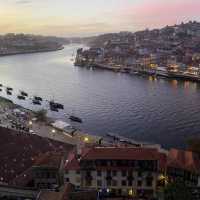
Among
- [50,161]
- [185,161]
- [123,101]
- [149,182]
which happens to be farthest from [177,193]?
[123,101]

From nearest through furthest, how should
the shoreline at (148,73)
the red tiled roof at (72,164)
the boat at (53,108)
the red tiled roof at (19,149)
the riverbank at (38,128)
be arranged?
1. the red tiled roof at (72,164)
2. the red tiled roof at (19,149)
3. the riverbank at (38,128)
4. the boat at (53,108)
5. the shoreline at (148,73)

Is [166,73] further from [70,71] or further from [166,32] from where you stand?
[166,32]

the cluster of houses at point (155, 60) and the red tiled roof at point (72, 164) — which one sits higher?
the red tiled roof at point (72, 164)

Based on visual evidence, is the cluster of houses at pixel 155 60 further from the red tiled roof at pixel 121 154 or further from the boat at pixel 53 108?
the red tiled roof at pixel 121 154

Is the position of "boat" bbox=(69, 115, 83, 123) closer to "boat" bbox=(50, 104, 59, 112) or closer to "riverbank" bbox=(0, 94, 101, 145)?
"riverbank" bbox=(0, 94, 101, 145)

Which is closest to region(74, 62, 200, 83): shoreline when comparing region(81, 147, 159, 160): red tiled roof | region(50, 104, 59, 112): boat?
region(50, 104, 59, 112): boat

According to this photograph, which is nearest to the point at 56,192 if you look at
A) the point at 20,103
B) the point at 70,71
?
the point at 20,103

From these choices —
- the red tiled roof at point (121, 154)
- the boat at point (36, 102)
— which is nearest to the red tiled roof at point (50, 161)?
A: the red tiled roof at point (121, 154)
